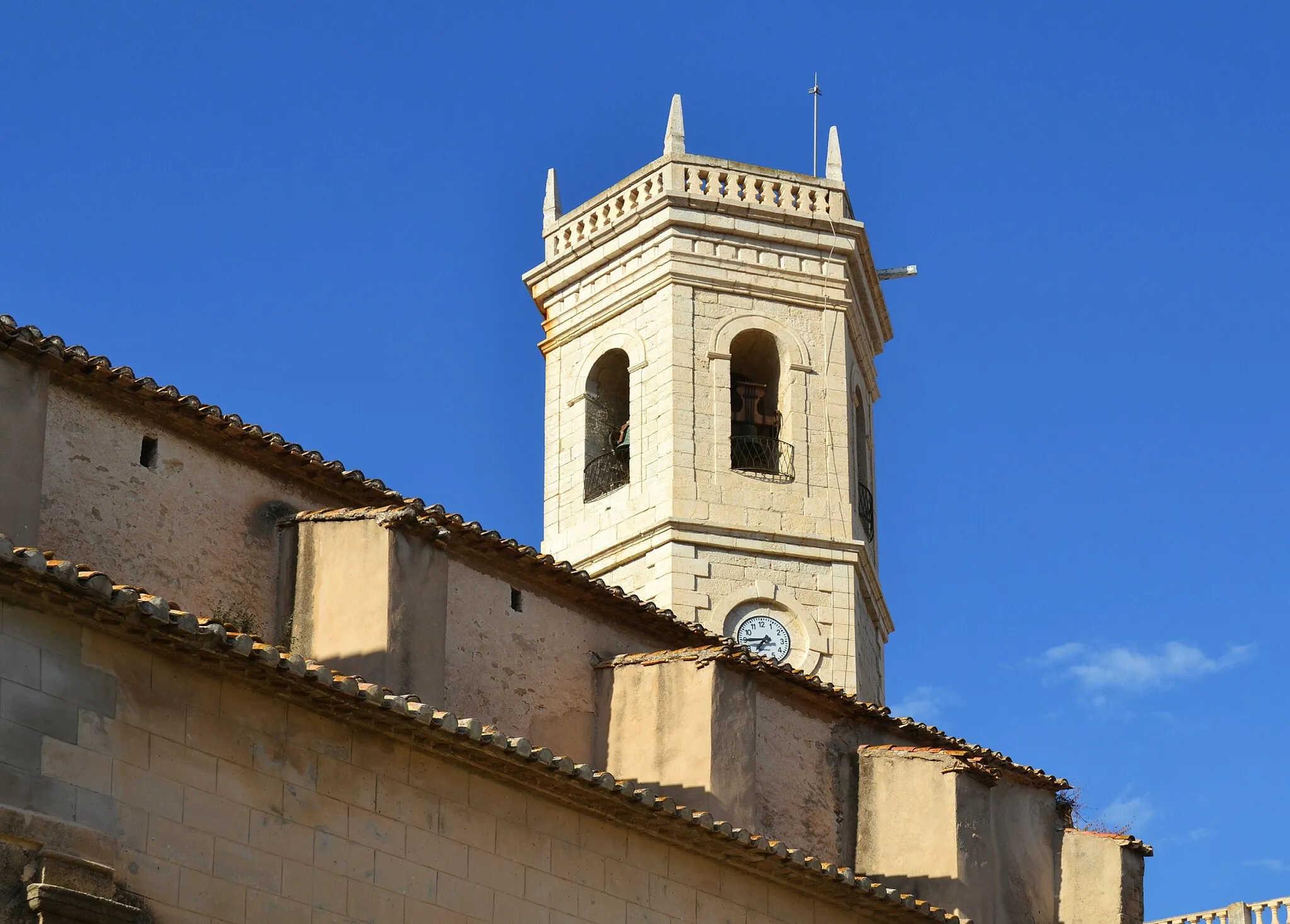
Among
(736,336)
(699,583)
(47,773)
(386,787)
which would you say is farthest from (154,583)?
(736,336)

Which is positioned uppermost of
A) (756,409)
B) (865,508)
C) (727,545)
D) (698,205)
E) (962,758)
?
(698,205)

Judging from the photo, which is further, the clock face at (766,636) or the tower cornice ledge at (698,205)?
the tower cornice ledge at (698,205)

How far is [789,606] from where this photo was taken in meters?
24.0

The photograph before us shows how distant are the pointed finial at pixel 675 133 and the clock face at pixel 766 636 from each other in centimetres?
550

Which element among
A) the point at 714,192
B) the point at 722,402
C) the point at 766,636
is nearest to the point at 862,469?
the point at 722,402

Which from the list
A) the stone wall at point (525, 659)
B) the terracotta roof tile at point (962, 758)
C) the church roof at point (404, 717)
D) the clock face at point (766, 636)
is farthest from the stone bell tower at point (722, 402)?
the church roof at point (404, 717)

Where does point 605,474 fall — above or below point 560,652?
above

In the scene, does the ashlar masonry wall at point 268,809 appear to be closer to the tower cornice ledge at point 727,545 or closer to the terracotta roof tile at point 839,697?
the terracotta roof tile at point 839,697

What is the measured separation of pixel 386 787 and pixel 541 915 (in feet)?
4.99

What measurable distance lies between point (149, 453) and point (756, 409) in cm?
1025

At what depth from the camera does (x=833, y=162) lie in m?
27.2

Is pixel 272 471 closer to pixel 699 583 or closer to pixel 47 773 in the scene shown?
pixel 47 773

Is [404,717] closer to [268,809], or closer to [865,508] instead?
[268,809]

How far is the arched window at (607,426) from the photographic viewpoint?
82.5 feet
